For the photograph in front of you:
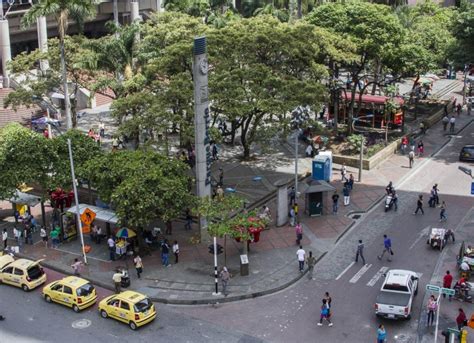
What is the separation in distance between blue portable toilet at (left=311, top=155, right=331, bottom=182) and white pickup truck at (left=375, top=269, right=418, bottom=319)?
592 inches

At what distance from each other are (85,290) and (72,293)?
0.64 meters

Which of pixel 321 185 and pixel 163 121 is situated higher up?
pixel 163 121

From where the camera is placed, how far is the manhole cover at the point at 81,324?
30.3 meters

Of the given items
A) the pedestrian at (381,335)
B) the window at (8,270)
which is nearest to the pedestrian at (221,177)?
the window at (8,270)

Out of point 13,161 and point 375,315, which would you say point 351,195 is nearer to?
point 375,315

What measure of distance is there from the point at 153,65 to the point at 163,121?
5525 mm

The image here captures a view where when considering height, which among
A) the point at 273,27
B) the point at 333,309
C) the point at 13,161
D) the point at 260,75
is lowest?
the point at 333,309

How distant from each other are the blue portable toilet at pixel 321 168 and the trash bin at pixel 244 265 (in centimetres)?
1342

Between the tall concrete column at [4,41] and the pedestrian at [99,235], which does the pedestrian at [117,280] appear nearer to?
the pedestrian at [99,235]

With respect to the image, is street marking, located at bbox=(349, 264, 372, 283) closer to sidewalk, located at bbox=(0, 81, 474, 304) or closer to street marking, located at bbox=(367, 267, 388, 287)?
street marking, located at bbox=(367, 267, 388, 287)

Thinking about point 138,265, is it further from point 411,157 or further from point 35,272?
point 411,157

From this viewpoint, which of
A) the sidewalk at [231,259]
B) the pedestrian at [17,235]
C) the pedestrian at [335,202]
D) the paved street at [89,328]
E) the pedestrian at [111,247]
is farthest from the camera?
the pedestrian at [335,202]

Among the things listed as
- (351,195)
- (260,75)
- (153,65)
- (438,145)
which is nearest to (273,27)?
(260,75)

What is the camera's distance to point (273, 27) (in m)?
50.0
